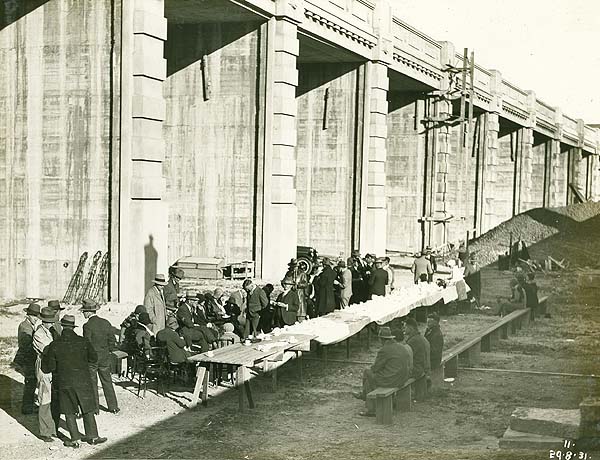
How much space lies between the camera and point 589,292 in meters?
25.0

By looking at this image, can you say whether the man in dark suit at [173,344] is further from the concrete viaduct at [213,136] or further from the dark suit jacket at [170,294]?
the concrete viaduct at [213,136]

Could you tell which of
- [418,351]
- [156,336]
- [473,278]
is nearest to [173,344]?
[156,336]

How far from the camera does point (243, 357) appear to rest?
11984mm

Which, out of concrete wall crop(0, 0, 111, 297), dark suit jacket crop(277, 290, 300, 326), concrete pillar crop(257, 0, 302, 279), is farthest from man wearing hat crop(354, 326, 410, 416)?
concrete pillar crop(257, 0, 302, 279)

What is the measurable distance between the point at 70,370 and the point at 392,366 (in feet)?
14.3

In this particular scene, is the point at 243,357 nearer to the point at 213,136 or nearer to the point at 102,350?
the point at 102,350

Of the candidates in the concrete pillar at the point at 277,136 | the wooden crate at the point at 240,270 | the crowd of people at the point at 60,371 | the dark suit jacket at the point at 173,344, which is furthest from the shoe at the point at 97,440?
the concrete pillar at the point at 277,136

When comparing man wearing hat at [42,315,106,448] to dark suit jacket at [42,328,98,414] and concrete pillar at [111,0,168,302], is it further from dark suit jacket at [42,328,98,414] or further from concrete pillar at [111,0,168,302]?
concrete pillar at [111,0,168,302]

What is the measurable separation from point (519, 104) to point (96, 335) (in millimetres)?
43151

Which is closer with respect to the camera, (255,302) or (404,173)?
(255,302)

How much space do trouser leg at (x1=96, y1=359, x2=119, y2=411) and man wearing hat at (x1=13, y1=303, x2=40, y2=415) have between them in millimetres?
913

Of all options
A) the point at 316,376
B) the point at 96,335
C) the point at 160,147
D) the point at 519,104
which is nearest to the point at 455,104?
the point at 519,104

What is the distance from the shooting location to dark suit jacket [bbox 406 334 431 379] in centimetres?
1206

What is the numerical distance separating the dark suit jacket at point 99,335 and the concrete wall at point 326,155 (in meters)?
21.2
